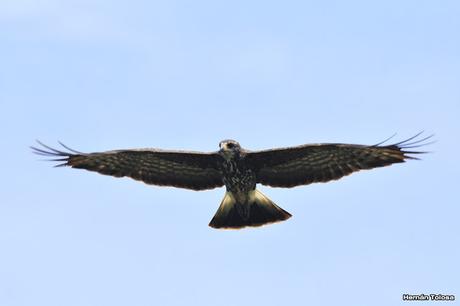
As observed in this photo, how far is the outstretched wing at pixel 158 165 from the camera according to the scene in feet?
44.5

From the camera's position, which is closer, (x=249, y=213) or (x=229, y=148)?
(x=229, y=148)

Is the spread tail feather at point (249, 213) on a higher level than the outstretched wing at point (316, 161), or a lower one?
lower

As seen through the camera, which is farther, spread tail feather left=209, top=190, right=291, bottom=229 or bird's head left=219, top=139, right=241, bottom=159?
Result: spread tail feather left=209, top=190, right=291, bottom=229

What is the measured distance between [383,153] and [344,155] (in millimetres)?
646

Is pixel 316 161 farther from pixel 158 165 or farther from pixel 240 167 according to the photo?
pixel 158 165

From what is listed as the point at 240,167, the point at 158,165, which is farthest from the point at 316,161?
the point at 158,165

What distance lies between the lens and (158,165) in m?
13.9

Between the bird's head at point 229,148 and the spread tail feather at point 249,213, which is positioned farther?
the spread tail feather at point 249,213

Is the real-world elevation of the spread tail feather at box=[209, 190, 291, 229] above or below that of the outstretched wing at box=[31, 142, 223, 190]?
below

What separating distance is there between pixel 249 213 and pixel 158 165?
180cm

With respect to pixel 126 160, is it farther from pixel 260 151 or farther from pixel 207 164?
pixel 260 151

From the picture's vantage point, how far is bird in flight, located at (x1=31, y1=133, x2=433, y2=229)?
13.2m

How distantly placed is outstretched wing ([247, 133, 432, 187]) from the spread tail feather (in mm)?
448

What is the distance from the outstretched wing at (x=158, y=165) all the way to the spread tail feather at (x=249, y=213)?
0.50m
